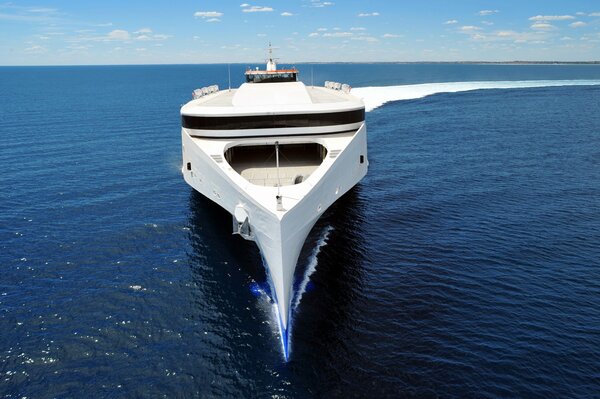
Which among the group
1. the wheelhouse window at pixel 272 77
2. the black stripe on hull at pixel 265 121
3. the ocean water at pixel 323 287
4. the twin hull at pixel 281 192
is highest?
the wheelhouse window at pixel 272 77

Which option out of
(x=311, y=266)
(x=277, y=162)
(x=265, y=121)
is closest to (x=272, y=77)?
(x=265, y=121)

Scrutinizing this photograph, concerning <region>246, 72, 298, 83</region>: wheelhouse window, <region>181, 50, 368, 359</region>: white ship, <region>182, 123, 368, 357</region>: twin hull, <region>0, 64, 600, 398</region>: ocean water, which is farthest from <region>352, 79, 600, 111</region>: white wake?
→ <region>182, 123, 368, 357</region>: twin hull

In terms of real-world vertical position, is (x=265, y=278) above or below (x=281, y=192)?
below

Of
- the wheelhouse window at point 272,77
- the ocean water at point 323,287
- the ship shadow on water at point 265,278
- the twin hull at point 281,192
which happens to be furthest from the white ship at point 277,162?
the wheelhouse window at point 272,77

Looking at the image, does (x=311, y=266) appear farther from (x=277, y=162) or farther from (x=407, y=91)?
(x=407, y=91)

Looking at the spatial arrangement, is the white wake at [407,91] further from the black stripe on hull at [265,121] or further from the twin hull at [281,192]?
Answer: the twin hull at [281,192]

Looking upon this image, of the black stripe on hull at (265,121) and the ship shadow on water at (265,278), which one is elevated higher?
the black stripe on hull at (265,121)

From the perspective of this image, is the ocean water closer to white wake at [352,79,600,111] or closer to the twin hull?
the twin hull
